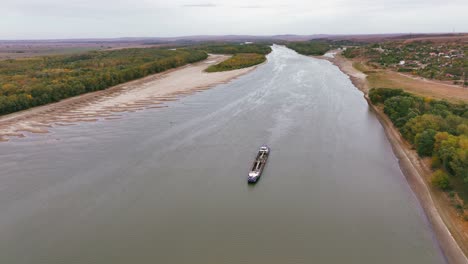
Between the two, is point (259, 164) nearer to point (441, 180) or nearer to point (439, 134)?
point (441, 180)

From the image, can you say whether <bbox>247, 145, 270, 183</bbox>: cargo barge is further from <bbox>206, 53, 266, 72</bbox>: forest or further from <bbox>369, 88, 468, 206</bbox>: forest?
<bbox>206, 53, 266, 72</bbox>: forest

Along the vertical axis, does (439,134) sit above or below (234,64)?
above

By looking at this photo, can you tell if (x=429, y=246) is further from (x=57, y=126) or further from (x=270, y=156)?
(x=57, y=126)

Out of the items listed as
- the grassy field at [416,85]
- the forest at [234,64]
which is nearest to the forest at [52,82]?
the forest at [234,64]

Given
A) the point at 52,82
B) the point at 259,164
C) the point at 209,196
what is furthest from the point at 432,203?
the point at 52,82

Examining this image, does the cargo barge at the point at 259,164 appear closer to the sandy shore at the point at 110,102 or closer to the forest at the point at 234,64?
the sandy shore at the point at 110,102

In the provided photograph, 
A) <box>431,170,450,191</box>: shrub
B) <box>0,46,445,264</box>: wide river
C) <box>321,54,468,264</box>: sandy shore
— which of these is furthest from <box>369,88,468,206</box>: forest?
<box>0,46,445,264</box>: wide river
